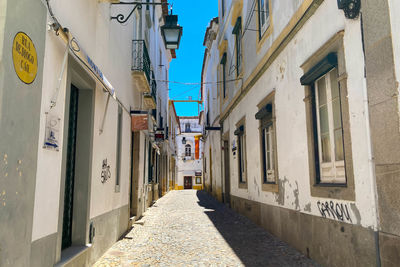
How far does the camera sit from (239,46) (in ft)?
36.8

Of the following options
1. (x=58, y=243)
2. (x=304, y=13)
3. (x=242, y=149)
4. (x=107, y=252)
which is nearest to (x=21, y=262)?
(x=58, y=243)

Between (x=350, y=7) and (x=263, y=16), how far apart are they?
4.37 meters

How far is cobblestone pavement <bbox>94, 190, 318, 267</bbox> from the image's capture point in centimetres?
514

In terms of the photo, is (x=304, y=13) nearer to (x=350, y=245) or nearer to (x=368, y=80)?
(x=368, y=80)

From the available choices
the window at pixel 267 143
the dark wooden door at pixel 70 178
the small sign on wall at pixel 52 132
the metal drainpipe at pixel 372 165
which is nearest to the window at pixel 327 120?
the metal drainpipe at pixel 372 165

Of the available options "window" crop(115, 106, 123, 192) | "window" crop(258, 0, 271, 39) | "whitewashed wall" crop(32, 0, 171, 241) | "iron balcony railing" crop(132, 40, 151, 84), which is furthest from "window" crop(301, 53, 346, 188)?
"iron balcony railing" crop(132, 40, 151, 84)

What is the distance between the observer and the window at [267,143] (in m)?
7.43

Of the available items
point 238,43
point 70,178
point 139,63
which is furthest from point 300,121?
point 238,43

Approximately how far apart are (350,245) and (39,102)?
3791mm

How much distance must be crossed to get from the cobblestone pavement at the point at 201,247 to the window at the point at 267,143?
4.30ft

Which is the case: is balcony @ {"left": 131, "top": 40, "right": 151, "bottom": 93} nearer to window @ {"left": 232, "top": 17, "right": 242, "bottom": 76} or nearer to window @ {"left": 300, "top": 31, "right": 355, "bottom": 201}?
window @ {"left": 232, "top": 17, "right": 242, "bottom": 76}

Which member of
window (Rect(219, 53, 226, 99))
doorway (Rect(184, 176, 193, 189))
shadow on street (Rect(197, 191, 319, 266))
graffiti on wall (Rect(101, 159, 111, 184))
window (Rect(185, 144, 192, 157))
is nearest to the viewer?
shadow on street (Rect(197, 191, 319, 266))

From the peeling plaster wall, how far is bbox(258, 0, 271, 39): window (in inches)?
36.7

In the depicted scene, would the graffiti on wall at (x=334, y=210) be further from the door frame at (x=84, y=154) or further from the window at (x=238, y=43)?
the window at (x=238, y=43)
